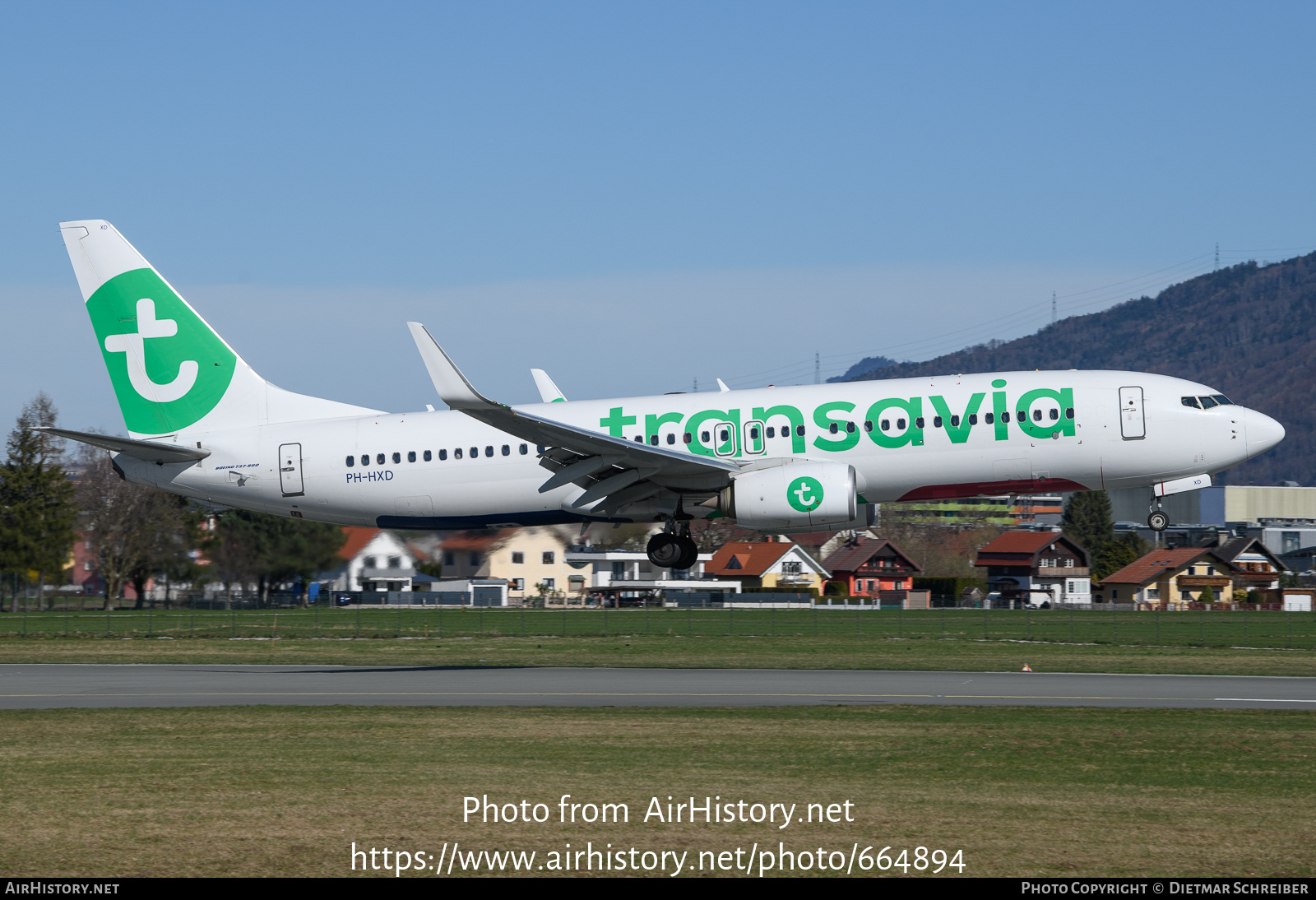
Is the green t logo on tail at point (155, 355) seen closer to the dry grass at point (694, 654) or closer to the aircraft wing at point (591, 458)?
the aircraft wing at point (591, 458)

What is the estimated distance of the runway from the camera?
104 ft

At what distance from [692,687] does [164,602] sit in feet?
220

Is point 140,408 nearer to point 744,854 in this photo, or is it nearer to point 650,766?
point 650,766

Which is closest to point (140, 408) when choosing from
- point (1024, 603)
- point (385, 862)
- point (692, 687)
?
point (692, 687)

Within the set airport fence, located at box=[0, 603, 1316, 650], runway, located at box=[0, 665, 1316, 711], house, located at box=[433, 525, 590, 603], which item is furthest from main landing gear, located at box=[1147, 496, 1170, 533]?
airport fence, located at box=[0, 603, 1316, 650]

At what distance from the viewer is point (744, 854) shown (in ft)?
48.9

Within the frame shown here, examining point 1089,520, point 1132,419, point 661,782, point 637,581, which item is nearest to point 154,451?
point 661,782

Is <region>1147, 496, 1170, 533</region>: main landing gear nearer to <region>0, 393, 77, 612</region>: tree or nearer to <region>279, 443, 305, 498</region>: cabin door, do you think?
<region>279, 443, 305, 498</region>: cabin door

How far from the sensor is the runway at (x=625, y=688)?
3155 cm

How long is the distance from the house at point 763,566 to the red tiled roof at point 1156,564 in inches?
1088

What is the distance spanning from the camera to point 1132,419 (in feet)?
109

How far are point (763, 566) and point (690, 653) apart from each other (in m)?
72.2

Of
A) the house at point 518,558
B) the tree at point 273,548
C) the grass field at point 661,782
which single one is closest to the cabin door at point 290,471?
the house at point 518,558

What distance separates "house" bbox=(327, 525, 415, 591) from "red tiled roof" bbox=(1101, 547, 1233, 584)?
7644 centimetres
